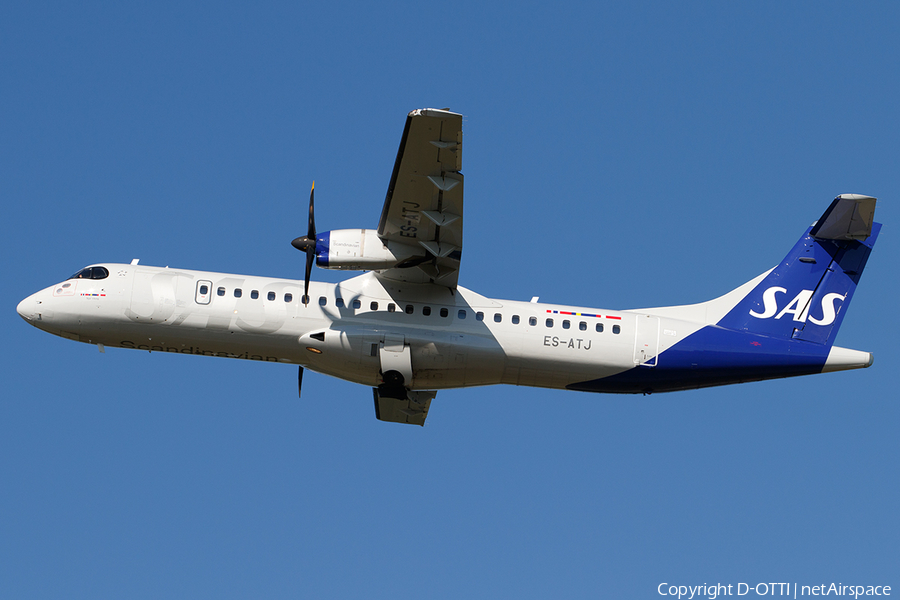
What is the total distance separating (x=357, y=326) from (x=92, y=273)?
6.35 meters

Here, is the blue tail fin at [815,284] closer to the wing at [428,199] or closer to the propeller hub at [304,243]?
the wing at [428,199]

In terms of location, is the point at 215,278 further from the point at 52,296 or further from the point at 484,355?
the point at 484,355

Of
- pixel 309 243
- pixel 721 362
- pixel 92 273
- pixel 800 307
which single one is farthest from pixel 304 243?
pixel 800 307

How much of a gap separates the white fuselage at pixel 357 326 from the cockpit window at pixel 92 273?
16 centimetres

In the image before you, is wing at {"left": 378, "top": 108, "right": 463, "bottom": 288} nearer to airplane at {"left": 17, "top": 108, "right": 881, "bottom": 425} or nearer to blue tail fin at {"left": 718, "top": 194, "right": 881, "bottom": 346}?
airplane at {"left": 17, "top": 108, "right": 881, "bottom": 425}

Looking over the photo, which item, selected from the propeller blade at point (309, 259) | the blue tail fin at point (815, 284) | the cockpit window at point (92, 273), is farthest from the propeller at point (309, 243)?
the blue tail fin at point (815, 284)

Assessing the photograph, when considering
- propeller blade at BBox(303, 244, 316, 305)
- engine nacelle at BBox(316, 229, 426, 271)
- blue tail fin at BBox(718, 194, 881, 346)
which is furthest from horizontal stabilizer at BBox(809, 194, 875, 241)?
propeller blade at BBox(303, 244, 316, 305)

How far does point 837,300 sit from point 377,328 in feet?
35.1

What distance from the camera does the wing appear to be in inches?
708

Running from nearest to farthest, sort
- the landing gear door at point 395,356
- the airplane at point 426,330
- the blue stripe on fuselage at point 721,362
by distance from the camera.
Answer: the landing gear door at point 395,356, the airplane at point 426,330, the blue stripe on fuselage at point 721,362

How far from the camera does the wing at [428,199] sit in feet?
59.0

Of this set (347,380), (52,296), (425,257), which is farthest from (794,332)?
(52,296)

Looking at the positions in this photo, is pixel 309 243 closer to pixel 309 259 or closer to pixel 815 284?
pixel 309 259

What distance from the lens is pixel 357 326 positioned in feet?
69.5
